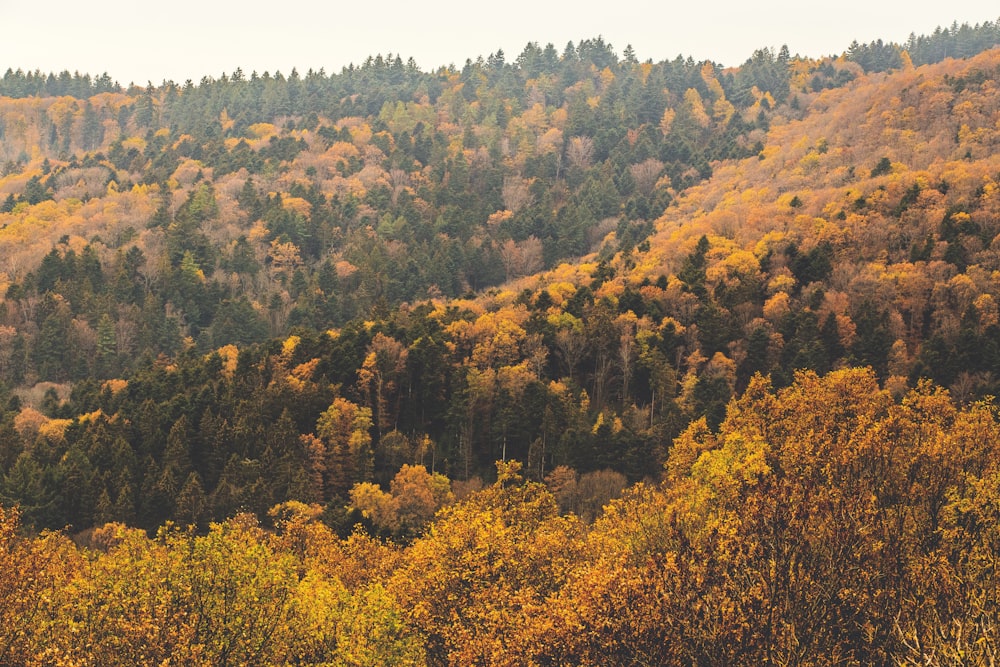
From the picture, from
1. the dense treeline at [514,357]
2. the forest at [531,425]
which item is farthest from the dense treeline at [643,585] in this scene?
the dense treeline at [514,357]

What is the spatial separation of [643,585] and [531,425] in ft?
215

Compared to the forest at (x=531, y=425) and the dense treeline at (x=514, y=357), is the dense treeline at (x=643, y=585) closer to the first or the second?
the forest at (x=531, y=425)

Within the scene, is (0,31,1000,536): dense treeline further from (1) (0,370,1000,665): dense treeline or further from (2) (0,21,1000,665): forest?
(1) (0,370,1000,665): dense treeline

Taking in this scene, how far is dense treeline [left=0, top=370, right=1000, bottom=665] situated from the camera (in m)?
26.0

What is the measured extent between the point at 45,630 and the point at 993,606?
30092mm

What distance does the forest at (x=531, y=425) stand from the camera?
91.8 feet

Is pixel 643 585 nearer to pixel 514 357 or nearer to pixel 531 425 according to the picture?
pixel 531 425

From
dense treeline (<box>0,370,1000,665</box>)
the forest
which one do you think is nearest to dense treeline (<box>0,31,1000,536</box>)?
the forest

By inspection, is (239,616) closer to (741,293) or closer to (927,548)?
(927,548)

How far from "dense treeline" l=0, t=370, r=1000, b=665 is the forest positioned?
162 mm

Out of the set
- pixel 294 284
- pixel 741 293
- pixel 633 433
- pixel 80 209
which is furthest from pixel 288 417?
pixel 80 209

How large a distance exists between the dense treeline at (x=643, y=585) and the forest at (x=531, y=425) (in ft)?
0.53

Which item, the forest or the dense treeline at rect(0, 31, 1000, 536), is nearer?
the forest

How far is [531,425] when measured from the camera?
92.1 metres
